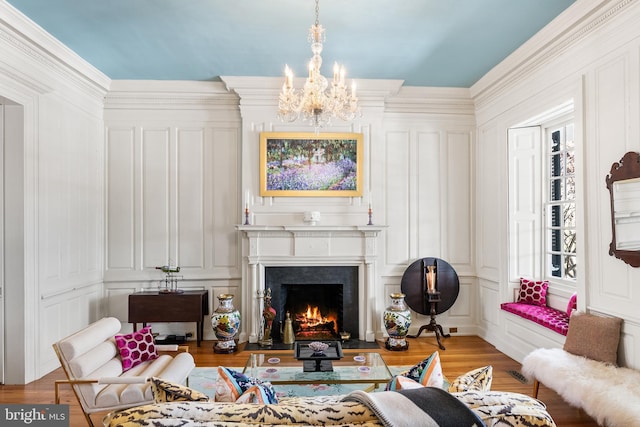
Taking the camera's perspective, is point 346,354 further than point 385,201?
No

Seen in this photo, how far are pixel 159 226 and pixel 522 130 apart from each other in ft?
14.3

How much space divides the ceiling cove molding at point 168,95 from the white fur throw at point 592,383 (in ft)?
13.7

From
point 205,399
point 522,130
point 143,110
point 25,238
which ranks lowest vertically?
point 205,399

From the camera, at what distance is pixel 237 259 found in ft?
16.5

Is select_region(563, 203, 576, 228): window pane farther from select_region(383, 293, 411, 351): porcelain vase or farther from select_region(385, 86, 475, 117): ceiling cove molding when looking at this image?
select_region(383, 293, 411, 351): porcelain vase

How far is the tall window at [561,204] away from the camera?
4.15 m

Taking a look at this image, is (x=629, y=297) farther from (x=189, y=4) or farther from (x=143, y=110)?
(x=143, y=110)

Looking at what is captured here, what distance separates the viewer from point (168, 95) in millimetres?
4926

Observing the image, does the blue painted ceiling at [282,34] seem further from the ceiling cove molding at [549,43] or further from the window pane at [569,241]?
the window pane at [569,241]

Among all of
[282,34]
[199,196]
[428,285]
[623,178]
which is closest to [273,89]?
[282,34]

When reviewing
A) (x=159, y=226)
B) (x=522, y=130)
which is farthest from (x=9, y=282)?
(x=522, y=130)

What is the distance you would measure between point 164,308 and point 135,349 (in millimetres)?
1530

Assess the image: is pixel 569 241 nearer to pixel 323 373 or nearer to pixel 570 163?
pixel 570 163

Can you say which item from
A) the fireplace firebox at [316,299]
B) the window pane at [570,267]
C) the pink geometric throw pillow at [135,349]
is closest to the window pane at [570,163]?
the window pane at [570,267]
